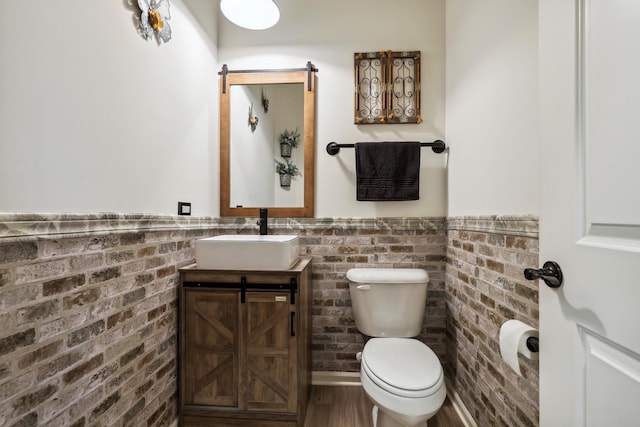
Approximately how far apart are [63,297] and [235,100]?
156 centimetres

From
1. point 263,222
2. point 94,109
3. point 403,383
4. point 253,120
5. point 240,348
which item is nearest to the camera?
point 94,109

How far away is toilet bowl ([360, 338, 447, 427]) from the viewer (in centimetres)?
116

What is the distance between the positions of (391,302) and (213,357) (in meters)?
1.03

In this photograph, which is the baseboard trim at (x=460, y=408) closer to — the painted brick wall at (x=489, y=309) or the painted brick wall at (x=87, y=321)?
the painted brick wall at (x=489, y=309)

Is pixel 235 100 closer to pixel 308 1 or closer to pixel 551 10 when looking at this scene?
pixel 308 1

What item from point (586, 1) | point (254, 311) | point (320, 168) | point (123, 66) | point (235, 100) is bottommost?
point (254, 311)

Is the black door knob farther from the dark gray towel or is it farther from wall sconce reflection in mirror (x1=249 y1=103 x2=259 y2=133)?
wall sconce reflection in mirror (x1=249 y1=103 x2=259 y2=133)

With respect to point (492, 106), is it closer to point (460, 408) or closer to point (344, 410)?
point (460, 408)

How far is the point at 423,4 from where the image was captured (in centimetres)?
192

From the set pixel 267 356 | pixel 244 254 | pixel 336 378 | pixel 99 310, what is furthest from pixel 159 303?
pixel 336 378

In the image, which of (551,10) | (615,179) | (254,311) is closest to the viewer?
(615,179)

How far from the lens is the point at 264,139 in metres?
1.99

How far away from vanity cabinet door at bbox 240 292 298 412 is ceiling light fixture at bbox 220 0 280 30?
1618 millimetres

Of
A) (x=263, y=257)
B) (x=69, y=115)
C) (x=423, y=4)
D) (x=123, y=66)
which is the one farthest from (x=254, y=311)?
(x=423, y=4)
